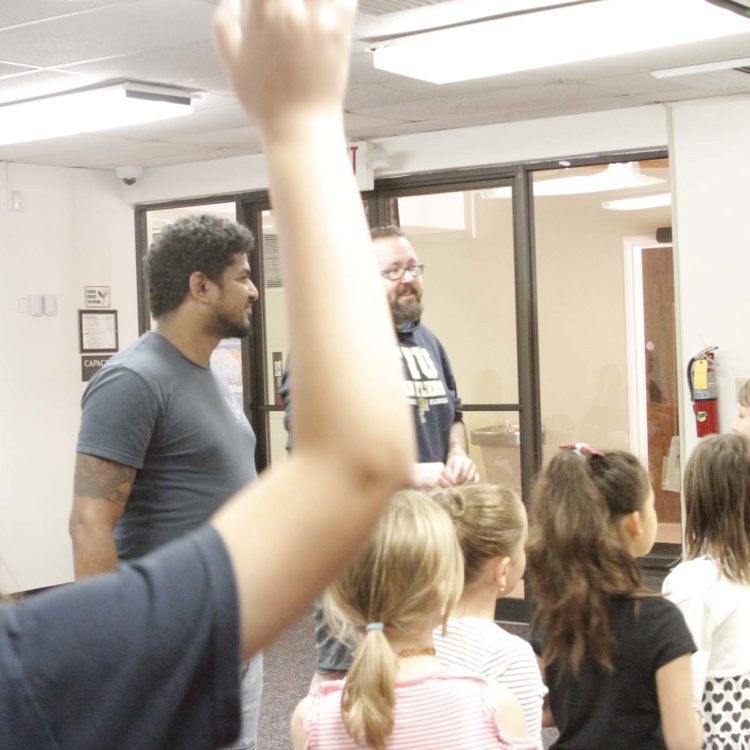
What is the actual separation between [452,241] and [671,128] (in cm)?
138

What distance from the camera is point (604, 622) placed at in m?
2.05

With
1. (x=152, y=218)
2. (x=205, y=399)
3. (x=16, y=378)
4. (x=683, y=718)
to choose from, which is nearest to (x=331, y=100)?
(x=683, y=718)

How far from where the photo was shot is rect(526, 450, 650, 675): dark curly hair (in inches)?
82.0

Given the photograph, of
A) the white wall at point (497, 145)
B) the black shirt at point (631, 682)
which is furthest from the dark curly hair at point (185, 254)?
the white wall at point (497, 145)

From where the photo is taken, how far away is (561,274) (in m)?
5.93

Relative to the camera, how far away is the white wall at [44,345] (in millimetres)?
6590

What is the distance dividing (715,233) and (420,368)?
252cm

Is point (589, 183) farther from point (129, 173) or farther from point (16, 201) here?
point (16, 201)

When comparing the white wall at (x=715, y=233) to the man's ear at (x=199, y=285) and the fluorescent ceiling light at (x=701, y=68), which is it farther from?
the man's ear at (x=199, y=285)

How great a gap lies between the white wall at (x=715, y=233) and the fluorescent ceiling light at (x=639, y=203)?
54cm

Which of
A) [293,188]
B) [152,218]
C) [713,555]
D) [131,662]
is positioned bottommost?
[713,555]

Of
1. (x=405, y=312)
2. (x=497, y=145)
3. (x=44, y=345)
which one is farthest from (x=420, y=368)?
(x=44, y=345)

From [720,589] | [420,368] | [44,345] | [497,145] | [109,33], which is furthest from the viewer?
[44,345]

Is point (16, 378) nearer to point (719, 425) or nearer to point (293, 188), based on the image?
point (719, 425)
